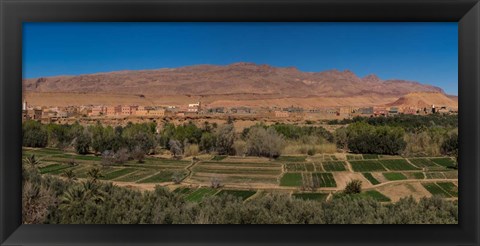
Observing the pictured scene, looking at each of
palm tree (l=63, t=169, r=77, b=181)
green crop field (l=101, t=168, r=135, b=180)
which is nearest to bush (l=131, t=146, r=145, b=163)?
green crop field (l=101, t=168, r=135, b=180)

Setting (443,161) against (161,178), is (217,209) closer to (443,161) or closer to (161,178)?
(161,178)

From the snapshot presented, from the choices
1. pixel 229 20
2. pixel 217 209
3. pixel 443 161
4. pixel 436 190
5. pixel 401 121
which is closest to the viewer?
pixel 229 20

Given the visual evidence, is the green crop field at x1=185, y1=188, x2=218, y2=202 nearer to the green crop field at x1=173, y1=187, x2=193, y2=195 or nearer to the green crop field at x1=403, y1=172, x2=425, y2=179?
the green crop field at x1=173, y1=187, x2=193, y2=195

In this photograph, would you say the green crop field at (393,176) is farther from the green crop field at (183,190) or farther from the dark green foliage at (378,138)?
the green crop field at (183,190)

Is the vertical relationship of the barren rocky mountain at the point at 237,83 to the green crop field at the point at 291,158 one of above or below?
above

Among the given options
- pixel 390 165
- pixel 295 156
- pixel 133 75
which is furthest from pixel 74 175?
pixel 390 165

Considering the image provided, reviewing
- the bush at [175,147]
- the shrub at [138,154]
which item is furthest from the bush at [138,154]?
the bush at [175,147]

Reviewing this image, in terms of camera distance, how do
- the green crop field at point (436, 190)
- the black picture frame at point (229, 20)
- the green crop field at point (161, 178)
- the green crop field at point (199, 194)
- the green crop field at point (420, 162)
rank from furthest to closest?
the green crop field at point (420, 162) → the green crop field at point (161, 178) → the green crop field at point (199, 194) → the green crop field at point (436, 190) → the black picture frame at point (229, 20)

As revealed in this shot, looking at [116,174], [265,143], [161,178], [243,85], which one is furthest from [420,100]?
[116,174]
